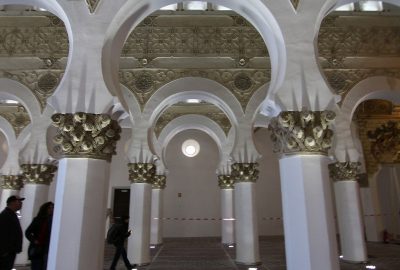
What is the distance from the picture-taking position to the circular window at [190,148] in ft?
45.3

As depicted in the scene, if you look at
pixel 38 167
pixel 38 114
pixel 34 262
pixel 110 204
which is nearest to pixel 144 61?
pixel 38 114

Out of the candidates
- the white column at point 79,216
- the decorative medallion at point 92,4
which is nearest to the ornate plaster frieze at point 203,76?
the decorative medallion at point 92,4

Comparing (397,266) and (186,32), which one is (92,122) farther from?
(397,266)

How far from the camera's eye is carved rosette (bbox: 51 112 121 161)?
3.13m

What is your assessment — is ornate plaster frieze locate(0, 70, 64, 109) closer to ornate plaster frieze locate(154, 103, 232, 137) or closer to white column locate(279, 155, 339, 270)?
ornate plaster frieze locate(154, 103, 232, 137)

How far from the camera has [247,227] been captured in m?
6.32

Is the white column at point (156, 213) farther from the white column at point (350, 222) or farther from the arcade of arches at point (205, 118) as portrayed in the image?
the white column at point (350, 222)

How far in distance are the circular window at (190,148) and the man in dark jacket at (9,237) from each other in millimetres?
10500

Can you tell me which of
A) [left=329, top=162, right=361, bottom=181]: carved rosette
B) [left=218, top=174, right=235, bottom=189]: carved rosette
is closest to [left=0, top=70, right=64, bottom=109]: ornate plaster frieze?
[left=218, top=174, right=235, bottom=189]: carved rosette

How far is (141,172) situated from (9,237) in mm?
3361

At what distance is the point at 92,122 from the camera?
10.4 ft

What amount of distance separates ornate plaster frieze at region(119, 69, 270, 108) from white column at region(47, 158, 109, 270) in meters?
3.73

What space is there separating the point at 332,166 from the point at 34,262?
5489mm

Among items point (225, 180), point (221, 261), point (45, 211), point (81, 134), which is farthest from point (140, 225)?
point (225, 180)
